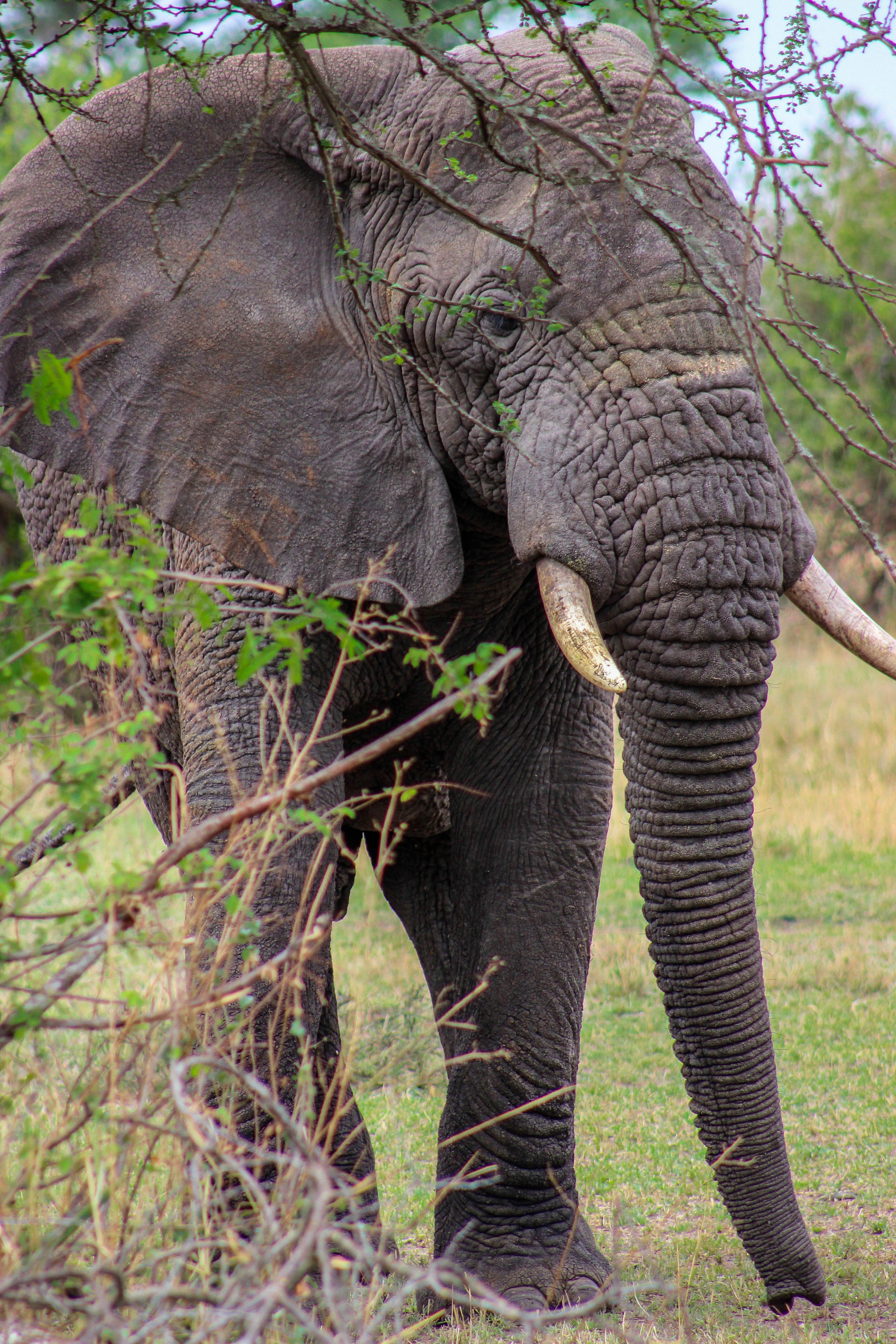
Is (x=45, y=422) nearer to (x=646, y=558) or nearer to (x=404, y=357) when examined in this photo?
(x=404, y=357)

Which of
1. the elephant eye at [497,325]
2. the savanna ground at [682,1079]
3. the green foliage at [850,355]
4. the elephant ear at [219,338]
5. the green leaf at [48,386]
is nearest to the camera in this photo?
the green leaf at [48,386]

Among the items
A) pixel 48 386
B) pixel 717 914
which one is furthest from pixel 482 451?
pixel 48 386

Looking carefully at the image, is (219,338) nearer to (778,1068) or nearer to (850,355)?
(778,1068)

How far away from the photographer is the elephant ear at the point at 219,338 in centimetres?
360

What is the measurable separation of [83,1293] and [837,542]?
44.9ft

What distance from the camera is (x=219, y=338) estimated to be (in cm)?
365

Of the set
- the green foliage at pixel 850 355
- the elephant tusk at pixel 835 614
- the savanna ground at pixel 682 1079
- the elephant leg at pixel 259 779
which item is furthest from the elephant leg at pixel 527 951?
the green foliage at pixel 850 355

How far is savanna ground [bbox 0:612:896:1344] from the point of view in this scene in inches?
152

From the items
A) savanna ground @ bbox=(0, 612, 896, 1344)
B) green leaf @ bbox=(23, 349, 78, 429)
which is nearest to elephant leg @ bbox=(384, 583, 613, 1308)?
savanna ground @ bbox=(0, 612, 896, 1344)

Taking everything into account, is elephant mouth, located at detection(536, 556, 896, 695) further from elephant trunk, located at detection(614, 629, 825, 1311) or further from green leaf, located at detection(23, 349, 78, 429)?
green leaf, located at detection(23, 349, 78, 429)

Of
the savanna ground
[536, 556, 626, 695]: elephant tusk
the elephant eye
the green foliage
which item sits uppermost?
the green foliage

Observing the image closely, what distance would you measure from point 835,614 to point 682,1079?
2965 mm

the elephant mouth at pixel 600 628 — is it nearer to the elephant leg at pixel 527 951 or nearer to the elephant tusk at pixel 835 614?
the elephant tusk at pixel 835 614

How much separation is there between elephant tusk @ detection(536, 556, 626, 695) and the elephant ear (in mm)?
458
